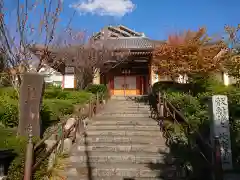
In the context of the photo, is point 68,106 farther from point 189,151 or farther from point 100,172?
point 189,151

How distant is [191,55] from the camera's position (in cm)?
1156

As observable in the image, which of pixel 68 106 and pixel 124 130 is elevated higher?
pixel 68 106

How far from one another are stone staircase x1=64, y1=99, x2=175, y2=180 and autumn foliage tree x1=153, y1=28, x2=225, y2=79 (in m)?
3.50

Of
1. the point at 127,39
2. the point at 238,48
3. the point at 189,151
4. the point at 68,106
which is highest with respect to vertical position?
the point at 127,39

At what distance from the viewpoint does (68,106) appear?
416 inches

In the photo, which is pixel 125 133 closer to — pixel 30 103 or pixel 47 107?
pixel 47 107

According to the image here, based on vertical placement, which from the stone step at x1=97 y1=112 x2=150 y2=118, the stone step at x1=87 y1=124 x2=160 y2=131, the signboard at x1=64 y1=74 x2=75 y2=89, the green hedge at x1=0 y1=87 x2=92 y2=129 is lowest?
the stone step at x1=87 y1=124 x2=160 y2=131

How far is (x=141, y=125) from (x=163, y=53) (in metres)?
4.57

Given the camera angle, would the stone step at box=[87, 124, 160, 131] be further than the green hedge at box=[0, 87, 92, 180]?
Yes

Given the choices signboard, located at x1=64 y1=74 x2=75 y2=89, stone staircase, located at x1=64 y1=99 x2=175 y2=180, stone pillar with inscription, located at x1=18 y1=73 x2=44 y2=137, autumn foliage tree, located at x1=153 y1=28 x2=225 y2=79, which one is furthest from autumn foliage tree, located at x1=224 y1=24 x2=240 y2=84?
signboard, located at x1=64 y1=74 x2=75 y2=89

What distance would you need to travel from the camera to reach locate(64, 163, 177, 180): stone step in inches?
233

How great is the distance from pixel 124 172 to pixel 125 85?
52.2 feet

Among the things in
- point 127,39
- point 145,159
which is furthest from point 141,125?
point 127,39

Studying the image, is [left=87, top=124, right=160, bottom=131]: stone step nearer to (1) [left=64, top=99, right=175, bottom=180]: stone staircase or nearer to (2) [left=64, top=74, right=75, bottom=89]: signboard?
(1) [left=64, top=99, right=175, bottom=180]: stone staircase
